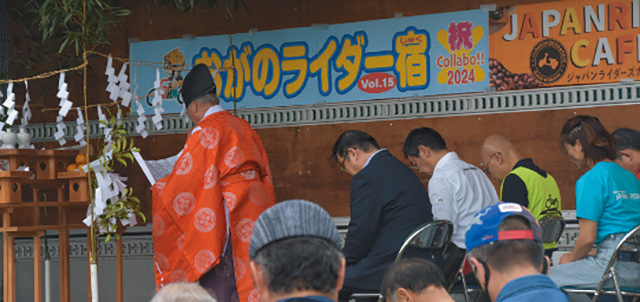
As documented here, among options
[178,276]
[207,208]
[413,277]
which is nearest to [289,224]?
[413,277]

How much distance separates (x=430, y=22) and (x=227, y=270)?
229 cm

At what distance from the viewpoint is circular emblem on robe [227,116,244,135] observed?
4.73 metres

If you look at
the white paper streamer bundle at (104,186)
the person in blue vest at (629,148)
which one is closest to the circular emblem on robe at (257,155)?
the white paper streamer bundle at (104,186)

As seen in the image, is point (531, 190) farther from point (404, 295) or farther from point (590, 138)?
point (404, 295)

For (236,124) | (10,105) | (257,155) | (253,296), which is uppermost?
(10,105)

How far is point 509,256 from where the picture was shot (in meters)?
2.36

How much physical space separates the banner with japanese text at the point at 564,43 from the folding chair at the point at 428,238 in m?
1.92

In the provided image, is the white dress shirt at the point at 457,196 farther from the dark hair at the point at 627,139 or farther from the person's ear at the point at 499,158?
the dark hair at the point at 627,139

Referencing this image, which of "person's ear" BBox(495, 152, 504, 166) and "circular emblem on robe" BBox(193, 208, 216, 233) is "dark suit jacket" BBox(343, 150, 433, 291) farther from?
"person's ear" BBox(495, 152, 504, 166)

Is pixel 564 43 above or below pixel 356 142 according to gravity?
above

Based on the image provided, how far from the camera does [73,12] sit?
4.66m

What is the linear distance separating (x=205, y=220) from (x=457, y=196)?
126 centimetres

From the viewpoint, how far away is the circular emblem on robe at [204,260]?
452 cm

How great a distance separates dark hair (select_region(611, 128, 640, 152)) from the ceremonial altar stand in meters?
2.93
